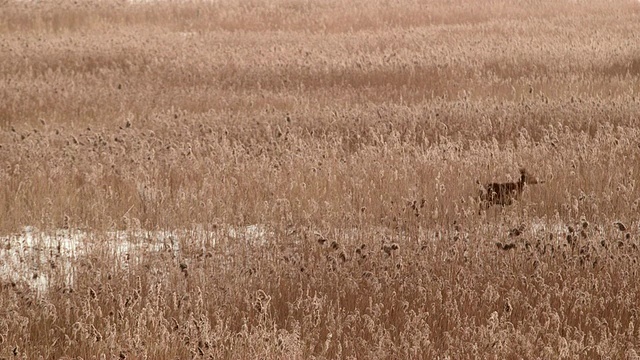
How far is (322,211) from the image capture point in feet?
20.9

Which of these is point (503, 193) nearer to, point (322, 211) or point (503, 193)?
point (503, 193)

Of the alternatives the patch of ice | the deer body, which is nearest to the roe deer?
the deer body

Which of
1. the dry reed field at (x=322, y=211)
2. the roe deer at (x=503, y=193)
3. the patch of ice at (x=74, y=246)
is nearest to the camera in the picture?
the dry reed field at (x=322, y=211)

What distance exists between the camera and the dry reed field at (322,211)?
173 inches

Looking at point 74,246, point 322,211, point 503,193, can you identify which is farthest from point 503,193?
point 74,246

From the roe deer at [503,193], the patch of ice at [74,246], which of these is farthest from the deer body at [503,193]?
the patch of ice at [74,246]

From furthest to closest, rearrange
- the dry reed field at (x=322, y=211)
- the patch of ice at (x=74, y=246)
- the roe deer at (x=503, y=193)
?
the roe deer at (x=503, y=193) → the patch of ice at (x=74, y=246) → the dry reed field at (x=322, y=211)

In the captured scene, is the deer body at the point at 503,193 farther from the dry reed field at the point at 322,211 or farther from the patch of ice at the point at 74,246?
the patch of ice at the point at 74,246

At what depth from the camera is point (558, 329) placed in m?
4.46

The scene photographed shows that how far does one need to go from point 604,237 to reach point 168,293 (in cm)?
271

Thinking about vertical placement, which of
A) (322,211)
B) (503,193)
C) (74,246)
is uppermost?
(503,193)

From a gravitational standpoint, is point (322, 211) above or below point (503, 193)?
below

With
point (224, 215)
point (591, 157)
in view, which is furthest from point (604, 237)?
point (224, 215)

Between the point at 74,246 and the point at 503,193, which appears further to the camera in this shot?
the point at 503,193
